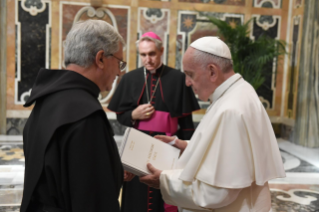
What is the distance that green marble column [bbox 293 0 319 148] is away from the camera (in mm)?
7027

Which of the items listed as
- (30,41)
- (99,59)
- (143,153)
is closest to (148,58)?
(143,153)

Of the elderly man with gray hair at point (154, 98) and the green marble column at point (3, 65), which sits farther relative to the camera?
the green marble column at point (3, 65)

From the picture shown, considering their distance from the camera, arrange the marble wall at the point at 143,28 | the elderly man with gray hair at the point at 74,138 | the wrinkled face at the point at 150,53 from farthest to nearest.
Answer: the marble wall at the point at 143,28 → the wrinkled face at the point at 150,53 → the elderly man with gray hair at the point at 74,138

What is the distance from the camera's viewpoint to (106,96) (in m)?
7.93

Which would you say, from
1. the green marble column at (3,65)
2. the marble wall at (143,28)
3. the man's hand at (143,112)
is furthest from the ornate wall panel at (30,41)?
the man's hand at (143,112)

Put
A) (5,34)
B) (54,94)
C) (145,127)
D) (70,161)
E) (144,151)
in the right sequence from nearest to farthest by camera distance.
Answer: (70,161) < (54,94) < (144,151) < (145,127) < (5,34)

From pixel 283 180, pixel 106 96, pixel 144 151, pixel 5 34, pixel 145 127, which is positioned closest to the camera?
pixel 144 151

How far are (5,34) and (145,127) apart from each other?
5217 mm

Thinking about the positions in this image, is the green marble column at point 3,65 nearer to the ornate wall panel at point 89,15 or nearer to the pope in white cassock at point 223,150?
the ornate wall panel at point 89,15

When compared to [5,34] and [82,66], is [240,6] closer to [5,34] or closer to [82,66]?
[5,34]

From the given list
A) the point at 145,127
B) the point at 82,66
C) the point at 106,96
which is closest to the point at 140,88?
the point at 145,127

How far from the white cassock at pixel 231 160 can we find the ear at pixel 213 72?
0.09 metres

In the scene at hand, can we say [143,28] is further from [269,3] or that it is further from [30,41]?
[269,3]

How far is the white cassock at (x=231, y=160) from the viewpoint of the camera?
185cm
